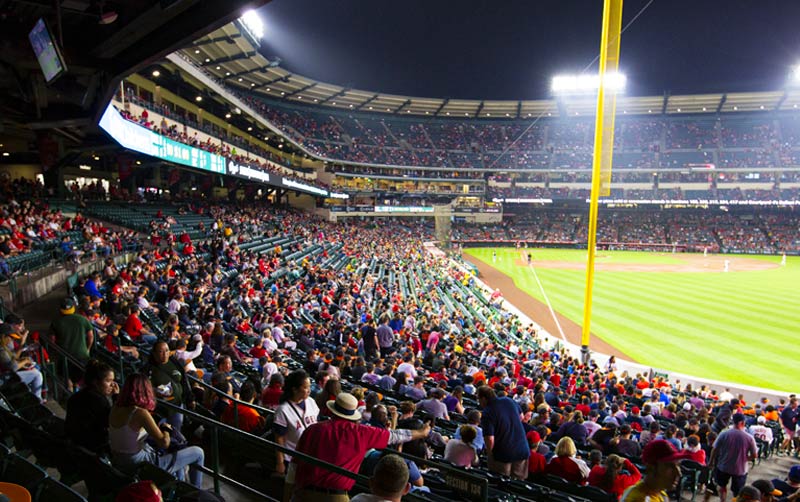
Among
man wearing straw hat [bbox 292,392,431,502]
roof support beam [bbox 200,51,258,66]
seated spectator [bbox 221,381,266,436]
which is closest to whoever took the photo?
man wearing straw hat [bbox 292,392,431,502]

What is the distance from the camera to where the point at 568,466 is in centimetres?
500

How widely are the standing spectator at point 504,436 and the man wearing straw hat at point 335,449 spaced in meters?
2.13

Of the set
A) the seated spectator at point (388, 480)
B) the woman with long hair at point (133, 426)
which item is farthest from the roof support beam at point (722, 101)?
the woman with long hair at point (133, 426)

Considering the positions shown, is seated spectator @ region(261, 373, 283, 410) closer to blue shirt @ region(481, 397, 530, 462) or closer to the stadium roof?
blue shirt @ region(481, 397, 530, 462)

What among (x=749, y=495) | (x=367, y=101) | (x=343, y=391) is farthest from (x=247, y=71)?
(x=749, y=495)

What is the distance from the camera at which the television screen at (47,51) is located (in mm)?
6773

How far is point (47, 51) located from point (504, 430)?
823 centimetres

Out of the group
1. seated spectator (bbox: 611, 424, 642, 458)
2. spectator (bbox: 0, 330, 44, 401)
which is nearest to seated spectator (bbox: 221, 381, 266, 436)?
spectator (bbox: 0, 330, 44, 401)

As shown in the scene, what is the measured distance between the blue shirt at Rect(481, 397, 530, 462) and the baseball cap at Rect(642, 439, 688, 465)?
1856 mm

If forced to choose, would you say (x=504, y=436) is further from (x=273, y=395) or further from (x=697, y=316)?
(x=697, y=316)

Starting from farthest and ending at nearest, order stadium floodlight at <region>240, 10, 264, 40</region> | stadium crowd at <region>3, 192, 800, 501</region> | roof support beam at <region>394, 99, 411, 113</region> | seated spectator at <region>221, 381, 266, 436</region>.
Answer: roof support beam at <region>394, 99, 411, 113</region> → stadium floodlight at <region>240, 10, 264, 40</region> → seated spectator at <region>221, 381, 266, 436</region> → stadium crowd at <region>3, 192, 800, 501</region>

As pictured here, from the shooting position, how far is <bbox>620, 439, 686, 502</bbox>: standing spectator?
2.90 m

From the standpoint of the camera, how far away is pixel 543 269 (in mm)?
43219

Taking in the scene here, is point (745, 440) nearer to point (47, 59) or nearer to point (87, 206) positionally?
point (47, 59)
